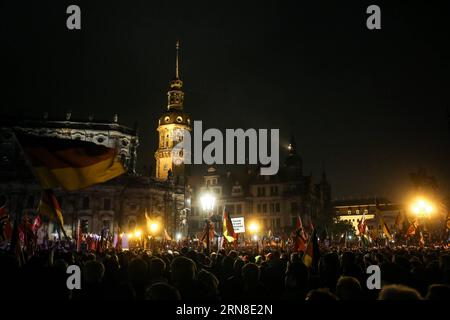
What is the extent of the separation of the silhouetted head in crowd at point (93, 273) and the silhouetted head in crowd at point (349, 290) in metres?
4.26

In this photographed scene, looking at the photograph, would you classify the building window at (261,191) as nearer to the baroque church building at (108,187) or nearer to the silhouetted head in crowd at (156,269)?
the baroque church building at (108,187)

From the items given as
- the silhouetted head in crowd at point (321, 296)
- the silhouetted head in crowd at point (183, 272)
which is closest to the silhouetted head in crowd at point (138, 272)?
the silhouetted head in crowd at point (183, 272)

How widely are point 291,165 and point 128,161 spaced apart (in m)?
33.5

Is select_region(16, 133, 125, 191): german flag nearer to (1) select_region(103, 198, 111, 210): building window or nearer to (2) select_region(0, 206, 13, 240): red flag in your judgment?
(2) select_region(0, 206, 13, 240): red flag

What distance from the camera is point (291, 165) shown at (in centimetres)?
7512

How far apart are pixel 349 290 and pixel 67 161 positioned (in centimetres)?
662

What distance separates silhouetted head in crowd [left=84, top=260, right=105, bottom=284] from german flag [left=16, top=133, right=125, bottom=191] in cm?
214

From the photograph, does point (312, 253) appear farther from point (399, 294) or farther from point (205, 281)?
point (399, 294)

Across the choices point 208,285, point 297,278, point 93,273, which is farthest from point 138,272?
point 297,278

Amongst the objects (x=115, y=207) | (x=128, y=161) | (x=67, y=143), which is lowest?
(x=115, y=207)

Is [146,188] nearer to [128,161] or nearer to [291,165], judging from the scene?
[128,161]

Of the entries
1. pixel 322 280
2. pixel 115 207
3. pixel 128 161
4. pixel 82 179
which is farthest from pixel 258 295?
pixel 128 161

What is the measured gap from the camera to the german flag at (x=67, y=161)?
325 inches
